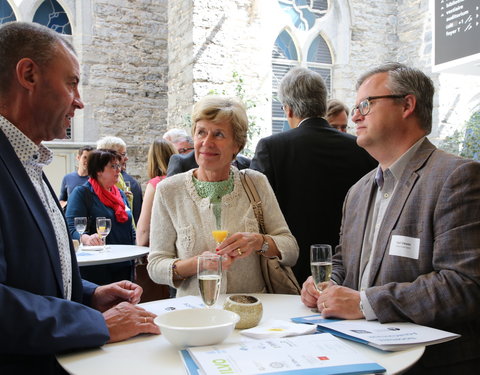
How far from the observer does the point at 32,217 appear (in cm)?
141

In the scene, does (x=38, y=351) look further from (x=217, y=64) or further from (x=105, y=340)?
(x=217, y=64)

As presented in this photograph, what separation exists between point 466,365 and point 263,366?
39.6 inches

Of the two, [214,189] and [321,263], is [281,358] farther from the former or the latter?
[214,189]

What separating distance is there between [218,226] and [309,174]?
2.95 ft

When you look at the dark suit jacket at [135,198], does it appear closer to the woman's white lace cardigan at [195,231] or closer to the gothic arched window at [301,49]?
the woman's white lace cardigan at [195,231]

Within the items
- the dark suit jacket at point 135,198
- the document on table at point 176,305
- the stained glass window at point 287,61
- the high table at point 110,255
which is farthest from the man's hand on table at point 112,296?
the stained glass window at point 287,61

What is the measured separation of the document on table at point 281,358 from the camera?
1.17 metres

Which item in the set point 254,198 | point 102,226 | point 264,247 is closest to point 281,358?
point 264,247

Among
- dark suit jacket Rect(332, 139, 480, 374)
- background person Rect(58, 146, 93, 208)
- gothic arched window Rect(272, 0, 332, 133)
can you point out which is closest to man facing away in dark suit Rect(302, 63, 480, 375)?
dark suit jacket Rect(332, 139, 480, 374)

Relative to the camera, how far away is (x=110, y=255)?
12.0 feet

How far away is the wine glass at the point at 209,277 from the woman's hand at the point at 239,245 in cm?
45

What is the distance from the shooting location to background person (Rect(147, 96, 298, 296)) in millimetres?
2238

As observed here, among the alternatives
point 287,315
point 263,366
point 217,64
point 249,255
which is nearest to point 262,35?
point 217,64

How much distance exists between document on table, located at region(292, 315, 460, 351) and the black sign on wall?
198 inches
